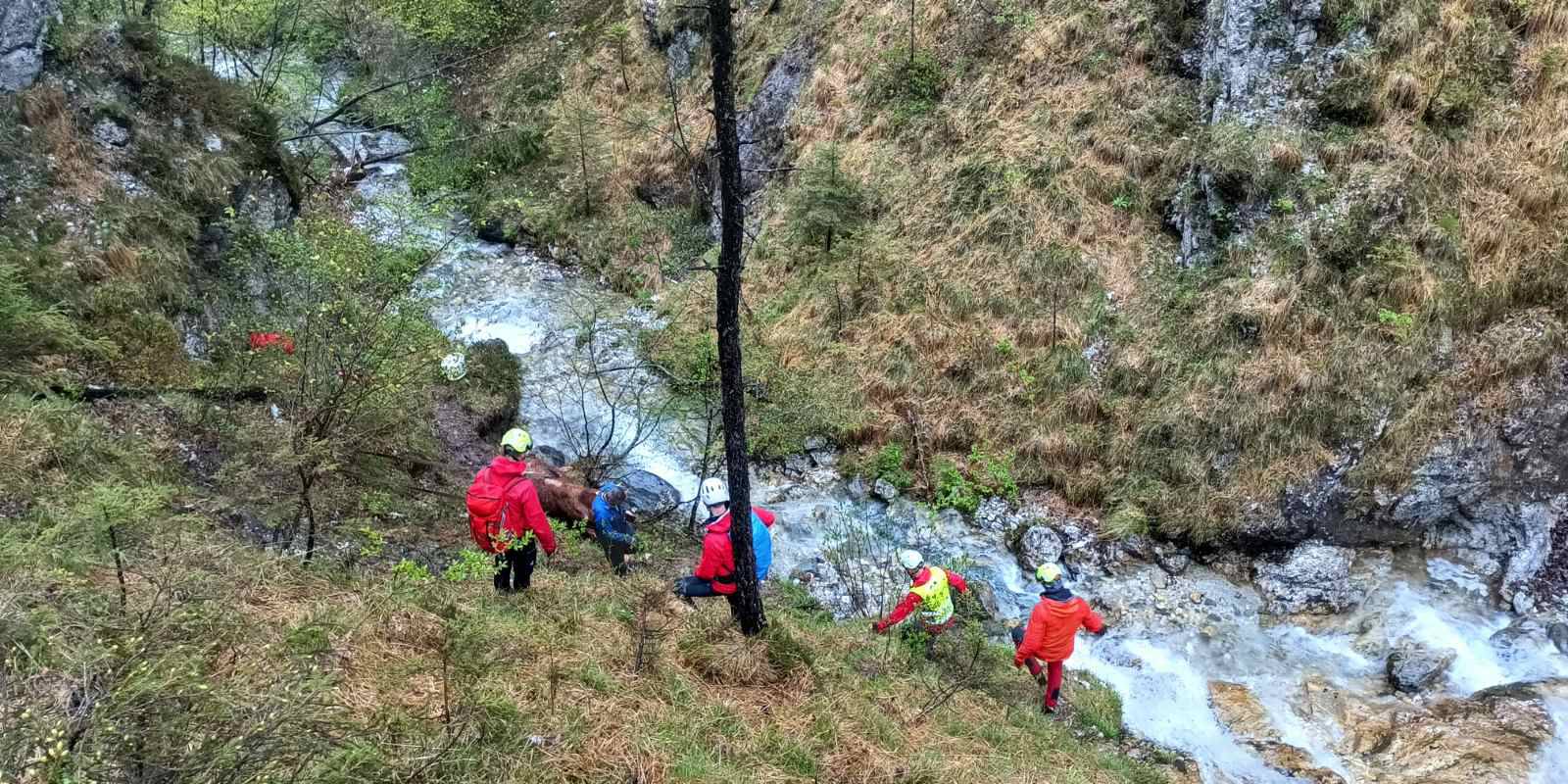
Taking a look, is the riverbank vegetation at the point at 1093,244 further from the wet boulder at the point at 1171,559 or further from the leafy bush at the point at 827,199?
the wet boulder at the point at 1171,559


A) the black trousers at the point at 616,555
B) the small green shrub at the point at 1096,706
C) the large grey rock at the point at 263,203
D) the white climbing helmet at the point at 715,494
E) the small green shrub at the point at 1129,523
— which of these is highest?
the large grey rock at the point at 263,203

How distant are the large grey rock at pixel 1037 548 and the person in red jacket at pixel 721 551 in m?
4.48

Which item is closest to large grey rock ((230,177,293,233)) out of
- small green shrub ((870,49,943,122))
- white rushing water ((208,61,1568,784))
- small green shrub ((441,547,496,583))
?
white rushing water ((208,61,1568,784))

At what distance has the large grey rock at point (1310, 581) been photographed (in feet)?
29.6

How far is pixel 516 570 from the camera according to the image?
22.3 feet

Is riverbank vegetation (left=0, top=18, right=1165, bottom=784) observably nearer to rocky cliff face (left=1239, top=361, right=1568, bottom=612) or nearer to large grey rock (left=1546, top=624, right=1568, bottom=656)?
rocky cliff face (left=1239, top=361, right=1568, bottom=612)

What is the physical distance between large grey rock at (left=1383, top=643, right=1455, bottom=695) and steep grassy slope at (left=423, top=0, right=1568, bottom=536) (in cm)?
204

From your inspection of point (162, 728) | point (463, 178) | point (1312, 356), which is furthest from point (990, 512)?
point (463, 178)

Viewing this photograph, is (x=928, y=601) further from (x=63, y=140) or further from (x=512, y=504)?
(x=63, y=140)

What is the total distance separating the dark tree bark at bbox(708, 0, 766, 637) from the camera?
193 inches

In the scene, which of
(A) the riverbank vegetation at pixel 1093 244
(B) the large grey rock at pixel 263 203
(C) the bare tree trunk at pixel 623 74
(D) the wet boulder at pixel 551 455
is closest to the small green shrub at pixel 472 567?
(A) the riverbank vegetation at pixel 1093 244

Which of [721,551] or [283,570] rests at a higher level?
[283,570]

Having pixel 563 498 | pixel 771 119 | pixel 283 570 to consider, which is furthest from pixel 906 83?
pixel 283 570

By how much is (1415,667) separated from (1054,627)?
12.0 feet
